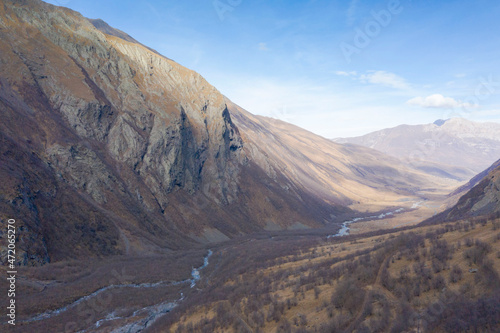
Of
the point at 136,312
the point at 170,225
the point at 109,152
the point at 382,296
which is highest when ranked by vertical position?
the point at 109,152

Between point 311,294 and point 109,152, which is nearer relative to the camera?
point 311,294

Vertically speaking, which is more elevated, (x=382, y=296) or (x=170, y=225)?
(x=382, y=296)

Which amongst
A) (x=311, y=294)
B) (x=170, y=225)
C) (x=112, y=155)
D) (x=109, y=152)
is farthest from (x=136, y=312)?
(x=109, y=152)

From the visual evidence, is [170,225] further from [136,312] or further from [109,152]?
[136,312]

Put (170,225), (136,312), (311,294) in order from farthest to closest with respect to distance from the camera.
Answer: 1. (170,225)
2. (136,312)
3. (311,294)

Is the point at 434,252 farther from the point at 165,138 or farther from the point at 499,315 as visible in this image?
the point at 165,138
